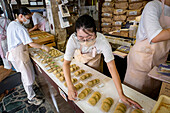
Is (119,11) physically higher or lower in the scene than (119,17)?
higher

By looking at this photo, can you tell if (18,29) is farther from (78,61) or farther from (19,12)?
(78,61)

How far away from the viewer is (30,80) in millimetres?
2605

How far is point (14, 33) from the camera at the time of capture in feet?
7.09

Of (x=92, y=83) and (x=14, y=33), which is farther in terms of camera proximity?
(x=14, y=33)

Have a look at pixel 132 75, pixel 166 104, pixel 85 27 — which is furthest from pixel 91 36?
pixel 132 75

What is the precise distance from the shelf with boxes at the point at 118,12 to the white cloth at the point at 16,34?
2709 millimetres

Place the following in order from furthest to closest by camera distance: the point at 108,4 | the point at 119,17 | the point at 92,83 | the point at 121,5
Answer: the point at 108,4, the point at 119,17, the point at 121,5, the point at 92,83

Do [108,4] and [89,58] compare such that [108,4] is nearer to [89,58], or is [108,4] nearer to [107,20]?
[107,20]

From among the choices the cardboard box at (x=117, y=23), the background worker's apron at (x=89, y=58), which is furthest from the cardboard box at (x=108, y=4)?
the background worker's apron at (x=89, y=58)

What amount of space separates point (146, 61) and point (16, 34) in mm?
2614

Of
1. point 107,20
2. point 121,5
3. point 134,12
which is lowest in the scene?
point 107,20

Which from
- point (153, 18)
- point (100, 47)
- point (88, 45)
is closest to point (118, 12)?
point (153, 18)

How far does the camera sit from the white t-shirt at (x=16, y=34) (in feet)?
7.02

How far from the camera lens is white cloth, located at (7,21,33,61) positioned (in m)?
2.14
